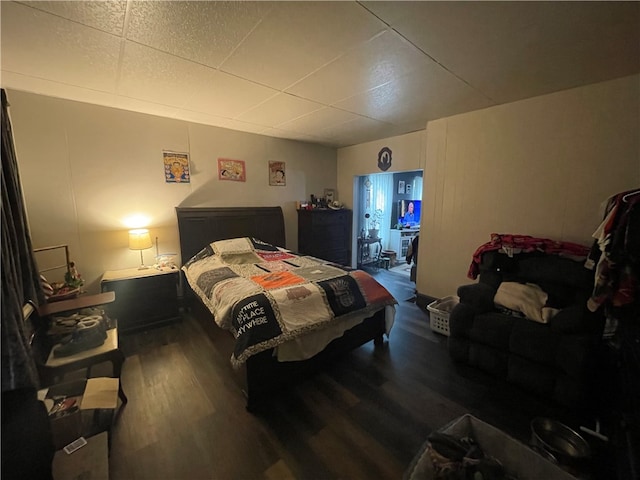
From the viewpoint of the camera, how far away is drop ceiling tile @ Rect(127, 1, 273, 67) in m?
1.36

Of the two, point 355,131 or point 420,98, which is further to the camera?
point 355,131

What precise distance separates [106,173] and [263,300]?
2.58m

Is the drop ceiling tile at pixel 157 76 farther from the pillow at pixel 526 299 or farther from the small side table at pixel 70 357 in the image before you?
the pillow at pixel 526 299

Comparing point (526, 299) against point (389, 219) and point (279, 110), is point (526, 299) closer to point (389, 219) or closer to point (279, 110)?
point (279, 110)

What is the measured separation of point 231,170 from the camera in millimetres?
3836

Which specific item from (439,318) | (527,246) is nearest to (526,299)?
(527,246)

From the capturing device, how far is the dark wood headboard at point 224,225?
3.49m

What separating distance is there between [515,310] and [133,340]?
3.71m

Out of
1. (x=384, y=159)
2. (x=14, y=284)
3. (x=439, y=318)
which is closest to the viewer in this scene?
(x=14, y=284)

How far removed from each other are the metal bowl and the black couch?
0.37 metres

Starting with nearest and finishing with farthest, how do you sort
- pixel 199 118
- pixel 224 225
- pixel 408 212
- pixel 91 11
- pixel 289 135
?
1. pixel 91 11
2. pixel 199 118
3. pixel 224 225
4. pixel 289 135
5. pixel 408 212

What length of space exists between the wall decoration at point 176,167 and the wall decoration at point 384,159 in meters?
2.95

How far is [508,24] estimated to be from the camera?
1.47 meters

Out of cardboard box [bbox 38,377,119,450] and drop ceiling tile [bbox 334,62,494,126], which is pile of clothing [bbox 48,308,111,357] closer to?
cardboard box [bbox 38,377,119,450]
